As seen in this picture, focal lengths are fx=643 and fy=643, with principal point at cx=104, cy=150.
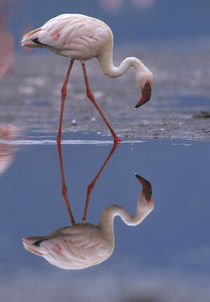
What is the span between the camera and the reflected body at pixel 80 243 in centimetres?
293

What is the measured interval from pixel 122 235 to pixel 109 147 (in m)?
3.06

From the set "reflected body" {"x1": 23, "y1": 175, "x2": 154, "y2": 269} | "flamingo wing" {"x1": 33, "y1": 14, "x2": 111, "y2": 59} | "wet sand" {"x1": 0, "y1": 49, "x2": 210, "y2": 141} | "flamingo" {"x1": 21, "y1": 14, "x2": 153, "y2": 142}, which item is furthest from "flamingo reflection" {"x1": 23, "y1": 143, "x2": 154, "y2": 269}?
"wet sand" {"x1": 0, "y1": 49, "x2": 210, "y2": 141}

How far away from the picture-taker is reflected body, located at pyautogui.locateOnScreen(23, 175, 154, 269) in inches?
116

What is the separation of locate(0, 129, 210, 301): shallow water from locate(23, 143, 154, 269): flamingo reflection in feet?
0.15

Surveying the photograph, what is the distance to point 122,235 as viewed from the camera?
130 inches

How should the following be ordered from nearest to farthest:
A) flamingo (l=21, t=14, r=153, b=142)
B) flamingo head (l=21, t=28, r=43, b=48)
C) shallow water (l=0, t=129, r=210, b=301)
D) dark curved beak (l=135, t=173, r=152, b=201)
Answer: shallow water (l=0, t=129, r=210, b=301), dark curved beak (l=135, t=173, r=152, b=201), flamingo (l=21, t=14, r=153, b=142), flamingo head (l=21, t=28, r=43, b=48)

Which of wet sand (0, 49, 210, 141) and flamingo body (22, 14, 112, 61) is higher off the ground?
wet sand (0, 49, 210, 141)

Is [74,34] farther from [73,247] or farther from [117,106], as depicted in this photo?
[117,106]

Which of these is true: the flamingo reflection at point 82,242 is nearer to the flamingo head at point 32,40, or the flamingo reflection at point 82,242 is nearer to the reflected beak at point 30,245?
the reflected beak at point 30,245

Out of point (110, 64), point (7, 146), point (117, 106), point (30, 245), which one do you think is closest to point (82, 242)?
point (30, 245)

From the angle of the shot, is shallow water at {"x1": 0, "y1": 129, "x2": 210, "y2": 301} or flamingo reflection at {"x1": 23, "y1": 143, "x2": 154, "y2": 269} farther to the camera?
flamingo reflection at {"x1": 23, "y1": 143, "x2": 154, "y2": 269}

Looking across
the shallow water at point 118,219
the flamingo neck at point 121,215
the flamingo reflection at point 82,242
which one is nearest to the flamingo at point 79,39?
the shallow water at point 118,219

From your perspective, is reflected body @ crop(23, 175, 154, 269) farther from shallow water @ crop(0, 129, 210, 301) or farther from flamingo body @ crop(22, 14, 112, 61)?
flamingo body @ crop(22, 14, 112, 61)

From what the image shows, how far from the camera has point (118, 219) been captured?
11.9 ft
